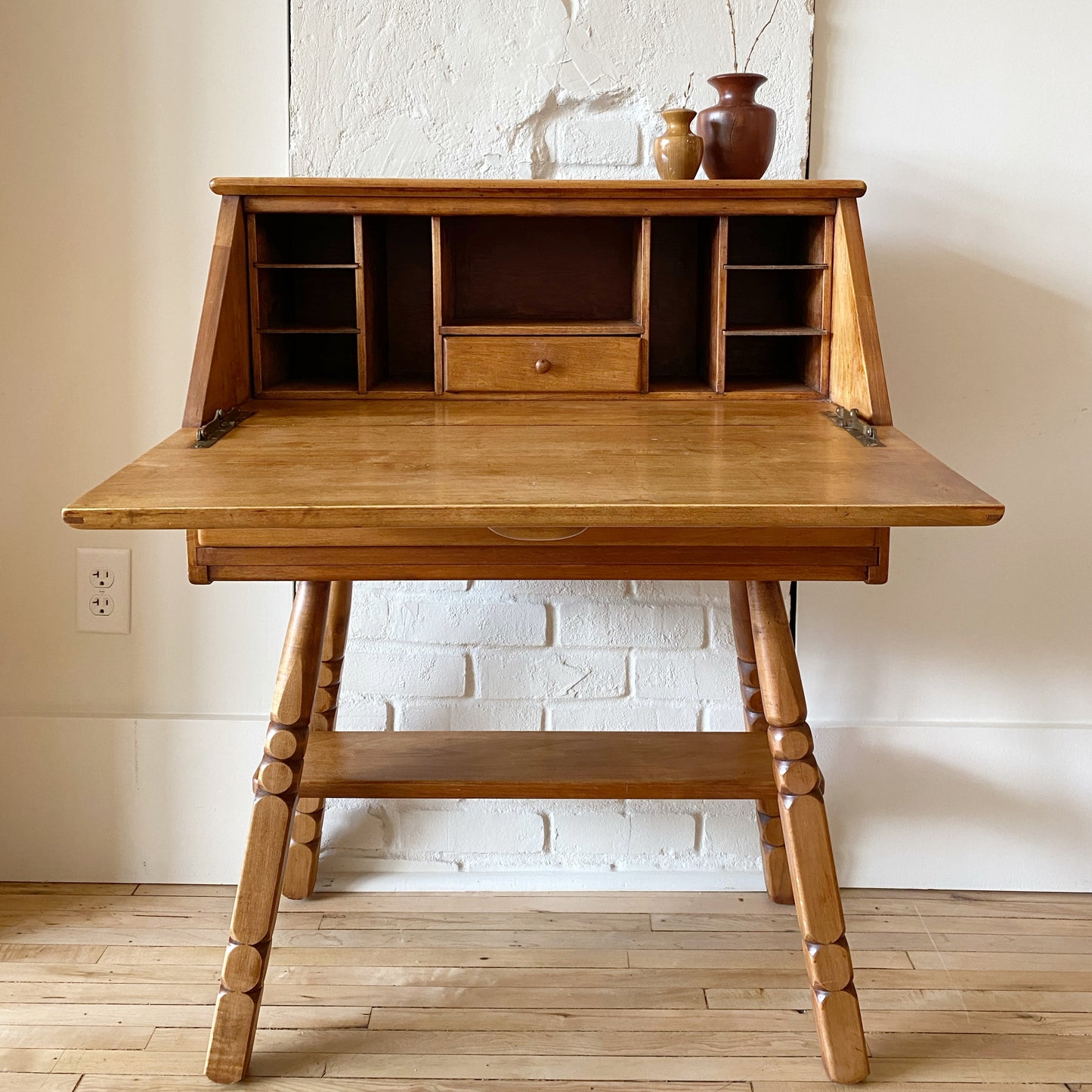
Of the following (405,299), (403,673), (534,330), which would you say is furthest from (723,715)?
(405,299)

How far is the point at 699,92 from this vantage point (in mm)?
1832

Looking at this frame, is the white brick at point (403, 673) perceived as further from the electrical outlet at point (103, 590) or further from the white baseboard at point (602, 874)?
the electrical outlet at point (103, 590)

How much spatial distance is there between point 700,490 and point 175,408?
1.15 m

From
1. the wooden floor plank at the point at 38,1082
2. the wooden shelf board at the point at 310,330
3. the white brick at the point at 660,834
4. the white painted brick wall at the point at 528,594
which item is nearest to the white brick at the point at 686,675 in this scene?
the white painted brick wall at the point at 528,594

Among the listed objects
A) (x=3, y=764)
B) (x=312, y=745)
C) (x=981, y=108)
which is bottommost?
(x=3, y=764)

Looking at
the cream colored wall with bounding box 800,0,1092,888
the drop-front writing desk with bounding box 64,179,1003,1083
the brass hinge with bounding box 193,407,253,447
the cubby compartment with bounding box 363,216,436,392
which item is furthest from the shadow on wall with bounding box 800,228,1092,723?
the brass hinge with bounding box 193,407,253,447

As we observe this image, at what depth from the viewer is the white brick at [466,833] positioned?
205cm

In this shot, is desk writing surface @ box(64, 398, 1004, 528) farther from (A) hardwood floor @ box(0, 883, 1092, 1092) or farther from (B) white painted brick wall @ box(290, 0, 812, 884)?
(A) hardwood floor @ box(0, 883, 1092, 1092)

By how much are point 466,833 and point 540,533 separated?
3.21 ft

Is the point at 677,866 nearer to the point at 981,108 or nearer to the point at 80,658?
the point at 80,658

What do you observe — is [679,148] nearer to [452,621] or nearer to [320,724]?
[452,621]

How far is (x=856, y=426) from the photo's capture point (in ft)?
4.75

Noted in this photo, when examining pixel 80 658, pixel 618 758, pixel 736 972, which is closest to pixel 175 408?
pixel 80 658

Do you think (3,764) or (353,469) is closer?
(353,469)
